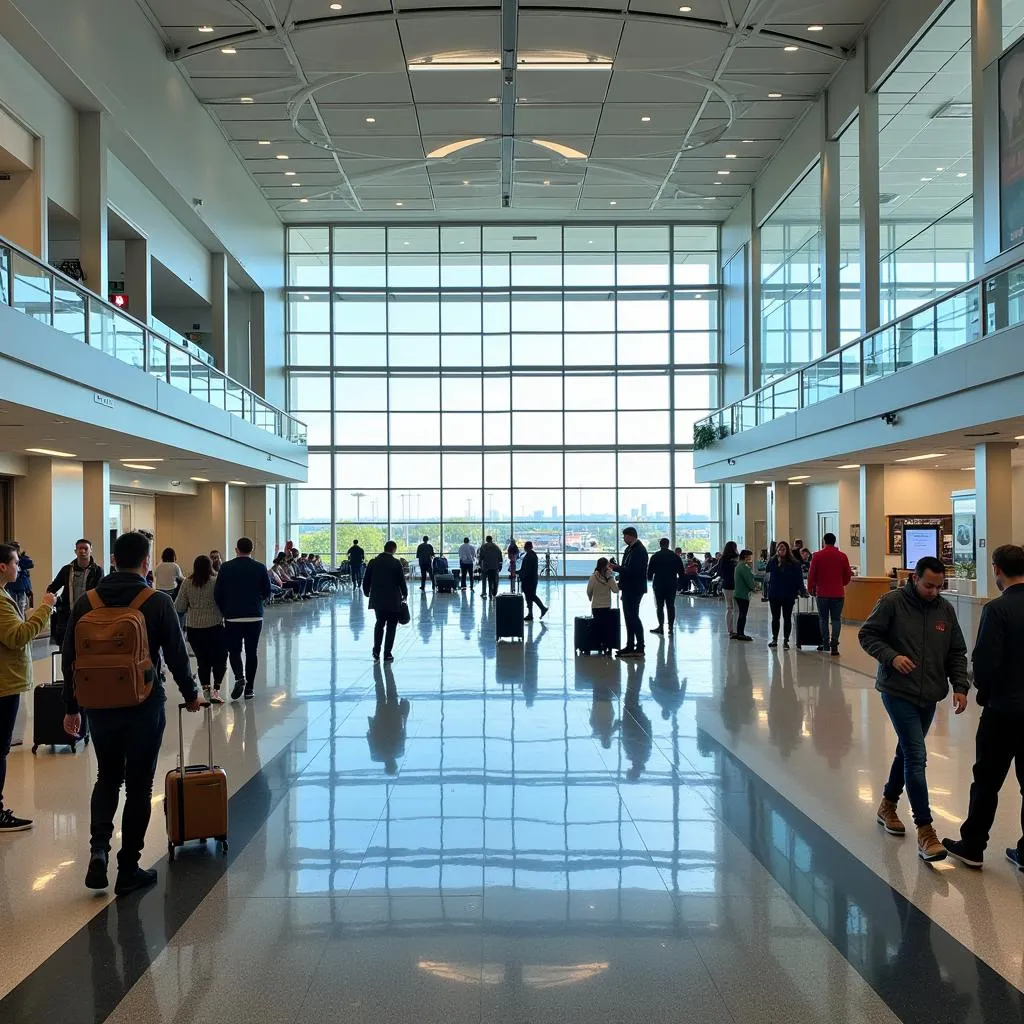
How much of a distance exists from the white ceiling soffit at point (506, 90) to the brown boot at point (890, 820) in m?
16.1

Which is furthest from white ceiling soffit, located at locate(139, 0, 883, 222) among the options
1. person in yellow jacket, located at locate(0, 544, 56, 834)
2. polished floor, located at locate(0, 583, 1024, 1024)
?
person in yellow jacket, located at locate(0, 544, 56, 834)

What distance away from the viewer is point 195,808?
4906mm

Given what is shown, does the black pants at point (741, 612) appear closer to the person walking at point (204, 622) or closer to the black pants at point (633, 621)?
the black pants at point (633, 621)

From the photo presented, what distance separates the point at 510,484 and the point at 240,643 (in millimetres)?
23694

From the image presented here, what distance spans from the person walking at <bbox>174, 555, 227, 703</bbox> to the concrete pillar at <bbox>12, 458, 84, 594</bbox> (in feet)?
27.9

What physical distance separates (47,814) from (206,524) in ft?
70.5

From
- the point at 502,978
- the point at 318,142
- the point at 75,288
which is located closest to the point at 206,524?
the point at 318,142

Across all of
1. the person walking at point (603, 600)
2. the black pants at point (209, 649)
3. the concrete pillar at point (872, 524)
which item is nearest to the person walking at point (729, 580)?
the person walking at point (603, 600)

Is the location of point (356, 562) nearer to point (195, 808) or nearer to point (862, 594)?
point (862, 594)

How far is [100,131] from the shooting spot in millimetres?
16312

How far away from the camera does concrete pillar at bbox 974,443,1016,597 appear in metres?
13.2

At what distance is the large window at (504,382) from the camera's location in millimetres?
32875

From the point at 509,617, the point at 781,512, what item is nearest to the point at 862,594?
the point at 509,617

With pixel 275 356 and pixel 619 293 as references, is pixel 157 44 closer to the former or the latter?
pixel 275 356
